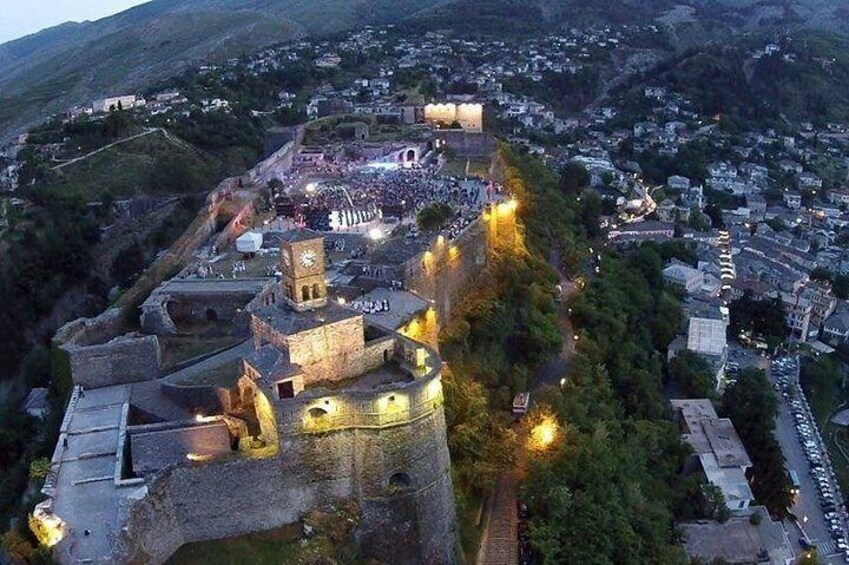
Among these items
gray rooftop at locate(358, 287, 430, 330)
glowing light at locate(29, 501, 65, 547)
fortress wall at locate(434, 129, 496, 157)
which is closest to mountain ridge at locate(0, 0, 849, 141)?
fortress wall at locate(434, 129, 496, 157)

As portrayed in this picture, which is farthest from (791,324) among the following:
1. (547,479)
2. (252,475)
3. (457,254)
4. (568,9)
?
(568,9)

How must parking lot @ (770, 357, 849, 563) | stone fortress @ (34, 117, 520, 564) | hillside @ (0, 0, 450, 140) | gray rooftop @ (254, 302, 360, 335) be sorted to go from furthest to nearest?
hillside @ (0, 0, 450, 140), parking lot @ (770, 357, 849, 563), gray rooftop @ (254, 302, 360, 335), stone fortress @ (34, 117, 520, 564)

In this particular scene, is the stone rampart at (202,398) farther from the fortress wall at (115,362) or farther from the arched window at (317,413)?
the arched window at (317,413)

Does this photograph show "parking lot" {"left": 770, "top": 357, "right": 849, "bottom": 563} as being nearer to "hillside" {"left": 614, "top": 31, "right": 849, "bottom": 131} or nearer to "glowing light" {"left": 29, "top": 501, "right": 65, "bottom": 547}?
"glowing light" {"left": 29, "top": 501, "right": 65, "bottom": 547}

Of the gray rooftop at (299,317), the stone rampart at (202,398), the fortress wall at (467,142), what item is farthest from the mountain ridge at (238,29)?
the gray rooftop at (299,317)

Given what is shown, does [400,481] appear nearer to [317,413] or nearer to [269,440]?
[317,413]

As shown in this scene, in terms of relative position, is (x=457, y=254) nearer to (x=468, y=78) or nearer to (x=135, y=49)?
(x=468, y=78)
